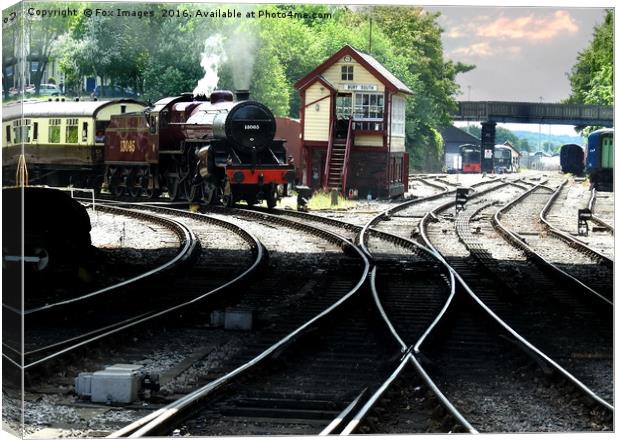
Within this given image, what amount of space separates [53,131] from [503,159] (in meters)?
4.84

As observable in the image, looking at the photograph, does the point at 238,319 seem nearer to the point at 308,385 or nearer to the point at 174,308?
the point at 174,308

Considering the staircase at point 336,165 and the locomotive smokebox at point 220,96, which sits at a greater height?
the locomotive smokebox at point 220,96

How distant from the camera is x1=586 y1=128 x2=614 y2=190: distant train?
12023 millimetres

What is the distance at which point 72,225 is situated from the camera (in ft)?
40.5

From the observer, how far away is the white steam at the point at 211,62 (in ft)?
37.1

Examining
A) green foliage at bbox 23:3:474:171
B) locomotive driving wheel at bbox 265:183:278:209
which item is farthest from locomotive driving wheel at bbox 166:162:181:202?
green foliage at bbox 23:3:474:171

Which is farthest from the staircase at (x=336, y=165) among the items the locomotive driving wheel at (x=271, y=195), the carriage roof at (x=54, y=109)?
the carriage roof at (x=54, y=109)

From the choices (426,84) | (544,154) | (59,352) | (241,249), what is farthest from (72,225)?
(544,154)

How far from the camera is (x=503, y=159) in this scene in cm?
1295

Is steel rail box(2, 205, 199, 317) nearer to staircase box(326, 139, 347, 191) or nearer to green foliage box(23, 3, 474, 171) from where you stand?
green foliage box(23, 3, 474, 171)

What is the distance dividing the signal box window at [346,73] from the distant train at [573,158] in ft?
8.09

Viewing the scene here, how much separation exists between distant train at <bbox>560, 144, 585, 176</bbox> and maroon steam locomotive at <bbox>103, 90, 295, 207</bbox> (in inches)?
117

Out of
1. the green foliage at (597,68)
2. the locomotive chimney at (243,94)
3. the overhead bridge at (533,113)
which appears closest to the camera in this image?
the green foliage at (597,68)

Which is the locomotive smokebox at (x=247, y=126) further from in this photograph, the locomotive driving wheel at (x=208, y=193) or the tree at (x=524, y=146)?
the tree at (x=524, y=146)
